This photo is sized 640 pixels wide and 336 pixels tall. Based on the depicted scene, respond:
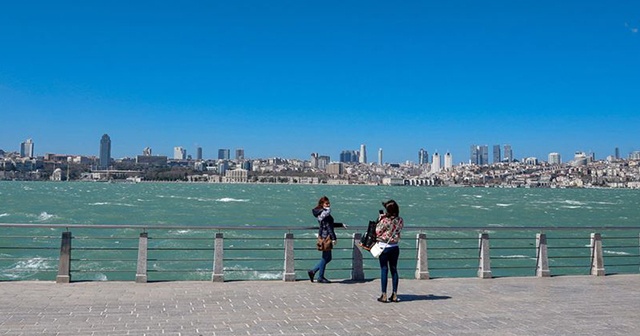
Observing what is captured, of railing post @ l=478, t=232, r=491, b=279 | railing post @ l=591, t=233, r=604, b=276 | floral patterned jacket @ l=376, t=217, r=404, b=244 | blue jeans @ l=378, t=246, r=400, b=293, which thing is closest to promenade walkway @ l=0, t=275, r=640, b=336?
blue jeans @ l=378, t=246, r=400, b=293

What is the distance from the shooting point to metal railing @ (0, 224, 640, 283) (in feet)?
35.4

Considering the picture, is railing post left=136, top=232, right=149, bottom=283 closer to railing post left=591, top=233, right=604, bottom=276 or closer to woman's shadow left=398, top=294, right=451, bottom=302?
woman's shadow left=398, top=294, right=451, bottom=302

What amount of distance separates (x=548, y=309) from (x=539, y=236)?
3661mm

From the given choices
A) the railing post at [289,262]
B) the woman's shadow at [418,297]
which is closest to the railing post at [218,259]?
the railing post at [289,262]

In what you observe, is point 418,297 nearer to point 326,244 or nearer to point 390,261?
point 390,261

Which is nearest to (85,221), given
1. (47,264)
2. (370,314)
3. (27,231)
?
(27,231)

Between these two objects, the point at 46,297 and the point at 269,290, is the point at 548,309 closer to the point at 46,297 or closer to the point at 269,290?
the point at 269,290

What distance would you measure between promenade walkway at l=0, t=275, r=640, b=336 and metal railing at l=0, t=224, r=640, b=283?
0.70 metres

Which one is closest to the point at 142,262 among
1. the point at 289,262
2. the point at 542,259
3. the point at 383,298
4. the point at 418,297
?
the point at 289,262

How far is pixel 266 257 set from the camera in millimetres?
29094

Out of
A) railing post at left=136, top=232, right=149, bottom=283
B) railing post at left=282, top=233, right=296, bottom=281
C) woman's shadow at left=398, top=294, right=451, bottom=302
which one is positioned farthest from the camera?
railing post at left=282, top=233, right=296, bottom=281

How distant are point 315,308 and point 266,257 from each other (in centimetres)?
2085

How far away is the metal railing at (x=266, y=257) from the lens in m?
10.8

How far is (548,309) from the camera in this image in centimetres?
876
